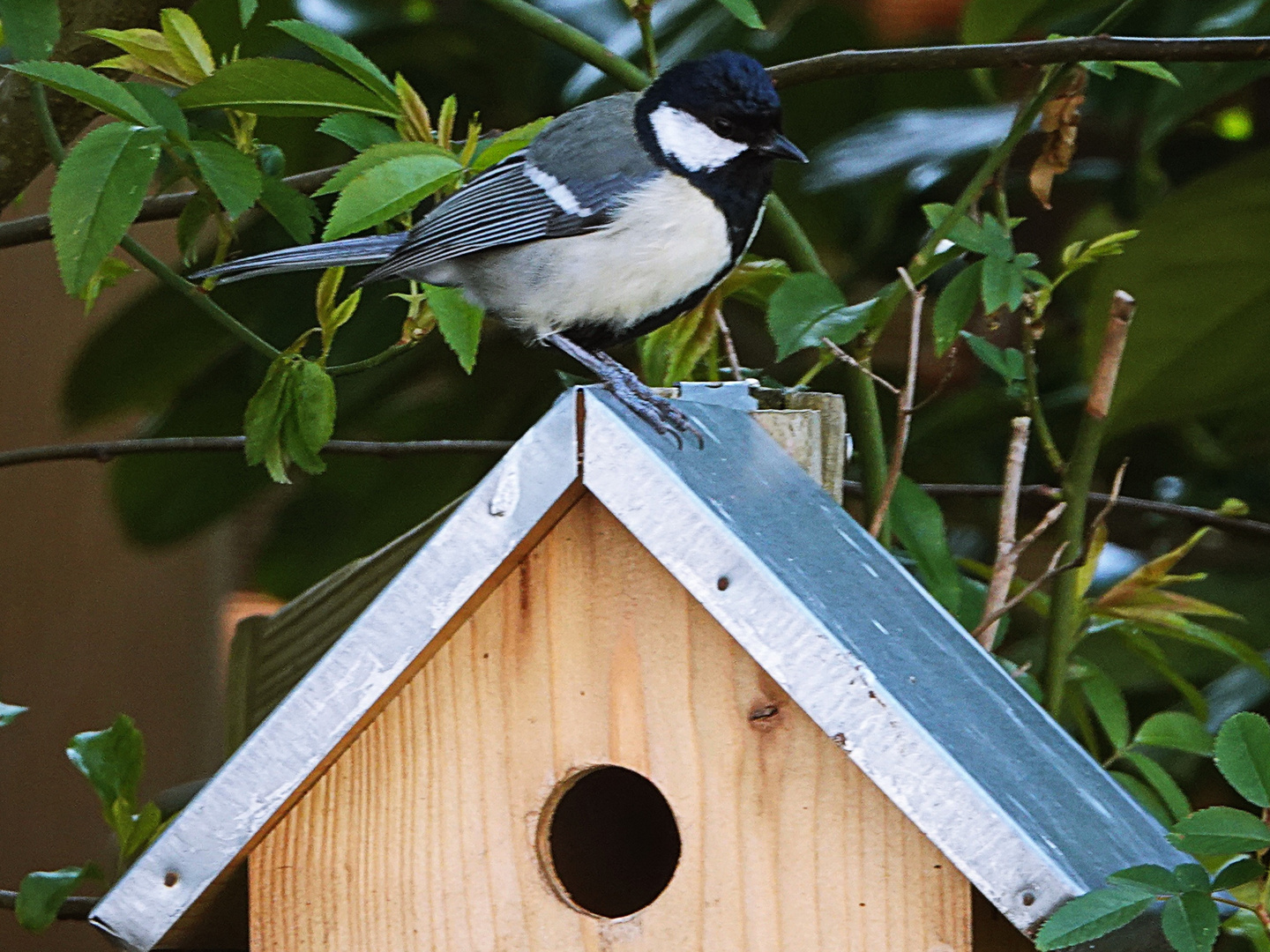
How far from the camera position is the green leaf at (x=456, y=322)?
1.04 m

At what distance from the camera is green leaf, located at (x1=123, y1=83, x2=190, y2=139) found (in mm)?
1021

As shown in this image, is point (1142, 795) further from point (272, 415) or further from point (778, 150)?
point (272, 415)

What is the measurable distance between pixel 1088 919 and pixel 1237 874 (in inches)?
4.4

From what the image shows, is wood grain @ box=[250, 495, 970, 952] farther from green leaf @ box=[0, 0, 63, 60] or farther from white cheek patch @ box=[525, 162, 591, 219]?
green leaf @ box=[0, 0, 63, 60]

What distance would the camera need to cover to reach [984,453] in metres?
2.43

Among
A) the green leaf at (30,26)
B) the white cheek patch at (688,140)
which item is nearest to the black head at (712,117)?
the white cheek patch at (688,140)

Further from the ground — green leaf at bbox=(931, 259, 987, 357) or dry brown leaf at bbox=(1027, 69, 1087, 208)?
dry brown leaf at bbox=(1027, 69, 1087, 208)

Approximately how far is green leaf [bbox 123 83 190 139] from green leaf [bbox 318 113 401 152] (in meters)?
0.09

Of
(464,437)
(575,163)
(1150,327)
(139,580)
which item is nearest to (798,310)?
(575,163)

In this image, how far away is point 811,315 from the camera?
3.77ft

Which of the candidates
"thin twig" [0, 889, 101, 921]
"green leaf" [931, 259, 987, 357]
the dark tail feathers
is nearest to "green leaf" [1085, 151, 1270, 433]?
"green leaf" [931, 259, 987, 357]

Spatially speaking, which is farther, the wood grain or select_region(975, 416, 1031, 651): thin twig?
select_region(975, 416, 1031, 651): thin twig

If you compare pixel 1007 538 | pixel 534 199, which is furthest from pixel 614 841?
pixel 534 199

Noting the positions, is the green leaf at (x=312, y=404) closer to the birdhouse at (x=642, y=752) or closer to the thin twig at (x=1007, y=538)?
the birdhouse at (x=642, y=752)
